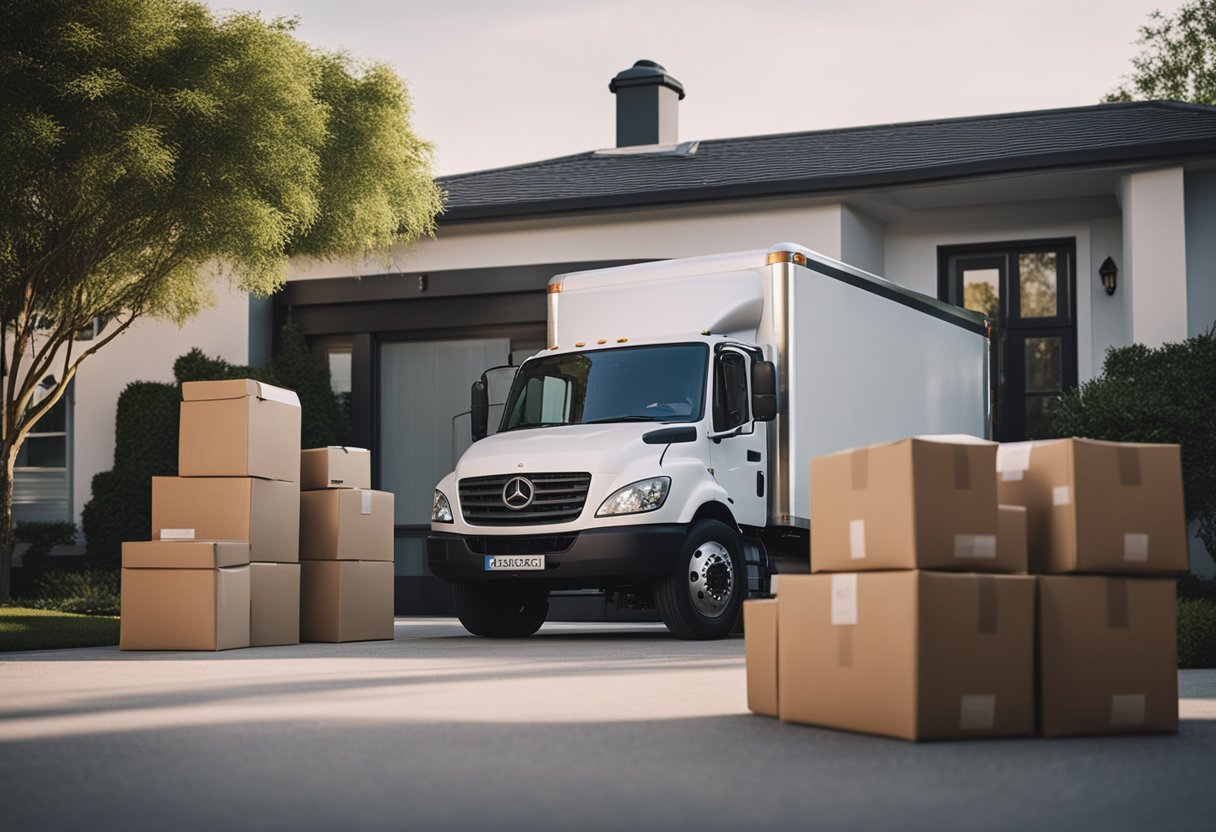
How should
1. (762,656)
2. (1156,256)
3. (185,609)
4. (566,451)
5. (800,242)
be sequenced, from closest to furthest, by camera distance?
(762,656), (185,609), (566,451), (1156,256), (800,242)

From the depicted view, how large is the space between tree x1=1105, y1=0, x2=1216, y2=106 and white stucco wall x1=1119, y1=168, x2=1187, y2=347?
23266 millimetres

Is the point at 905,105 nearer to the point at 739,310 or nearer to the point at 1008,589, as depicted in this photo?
the point at 739,310

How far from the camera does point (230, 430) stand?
1111 cm

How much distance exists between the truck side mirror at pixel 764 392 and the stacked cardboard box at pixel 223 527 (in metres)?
3.51

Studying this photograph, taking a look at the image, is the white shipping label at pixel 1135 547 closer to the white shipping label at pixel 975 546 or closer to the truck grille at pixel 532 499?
the white shipping label at pixel 975 546

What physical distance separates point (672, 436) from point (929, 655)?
6.04m

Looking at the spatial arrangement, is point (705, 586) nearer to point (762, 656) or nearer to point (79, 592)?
point (762, 656)

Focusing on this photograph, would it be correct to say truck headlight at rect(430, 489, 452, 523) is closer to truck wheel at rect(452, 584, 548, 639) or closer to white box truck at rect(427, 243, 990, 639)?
white box truck at rect(427, 243, 990, 639)

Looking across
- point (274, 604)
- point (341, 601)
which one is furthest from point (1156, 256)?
point (274, 604)

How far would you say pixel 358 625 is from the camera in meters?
12.1

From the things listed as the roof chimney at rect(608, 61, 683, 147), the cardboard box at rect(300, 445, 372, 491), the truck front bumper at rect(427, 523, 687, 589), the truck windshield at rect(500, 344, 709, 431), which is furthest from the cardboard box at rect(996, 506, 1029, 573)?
the roof chimney at rect(608, 61, 683, 147)

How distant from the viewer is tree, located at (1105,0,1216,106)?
3728 cm

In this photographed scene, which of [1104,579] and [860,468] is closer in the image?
[1104,579]

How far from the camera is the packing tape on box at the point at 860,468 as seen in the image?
5.89 meters
